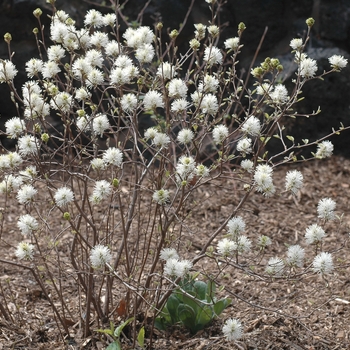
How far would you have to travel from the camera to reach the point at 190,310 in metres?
2.67

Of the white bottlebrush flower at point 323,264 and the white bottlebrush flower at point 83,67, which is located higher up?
the white bottlebrush flower at point 83,67

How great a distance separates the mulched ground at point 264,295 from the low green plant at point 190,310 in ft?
0.14

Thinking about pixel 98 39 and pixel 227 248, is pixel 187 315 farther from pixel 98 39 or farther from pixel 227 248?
pixel 98 39

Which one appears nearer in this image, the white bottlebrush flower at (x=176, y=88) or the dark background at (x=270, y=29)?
the white bottlebrush flower at (x=176, y=88)

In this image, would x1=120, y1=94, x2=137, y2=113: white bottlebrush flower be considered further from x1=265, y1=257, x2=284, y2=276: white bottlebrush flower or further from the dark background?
the dark background

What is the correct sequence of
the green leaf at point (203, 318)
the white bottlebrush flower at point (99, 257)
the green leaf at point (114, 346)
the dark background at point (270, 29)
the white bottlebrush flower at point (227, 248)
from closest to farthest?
the white bottlebrush flower at point (99, 257), the white bottlebrush flower at point (227, 248), the green leaf at point (114, 346), the green leaf at point (203, 318), the dark background at point (270, 29)

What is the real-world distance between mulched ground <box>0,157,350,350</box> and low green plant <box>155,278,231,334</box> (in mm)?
43

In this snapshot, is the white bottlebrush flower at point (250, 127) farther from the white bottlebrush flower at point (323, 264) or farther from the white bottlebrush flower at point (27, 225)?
the white bottlebrush flower at point (27, 225)

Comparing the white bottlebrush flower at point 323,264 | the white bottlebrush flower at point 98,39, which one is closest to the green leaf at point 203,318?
the white bottlebrush flower at point 323,264

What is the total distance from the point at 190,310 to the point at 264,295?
0.75m

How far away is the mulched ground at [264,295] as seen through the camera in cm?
267

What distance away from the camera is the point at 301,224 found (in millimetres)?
4230

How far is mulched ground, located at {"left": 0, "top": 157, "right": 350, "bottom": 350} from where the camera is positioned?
8.77 feet

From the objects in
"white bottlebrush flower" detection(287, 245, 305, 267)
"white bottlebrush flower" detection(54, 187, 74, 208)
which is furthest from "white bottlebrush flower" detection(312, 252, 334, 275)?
"white bottlebrush flower" detection(54, 187, 74, 208)
